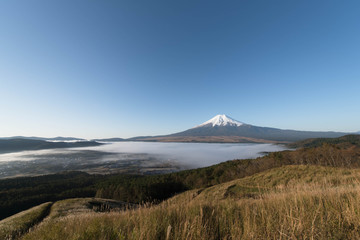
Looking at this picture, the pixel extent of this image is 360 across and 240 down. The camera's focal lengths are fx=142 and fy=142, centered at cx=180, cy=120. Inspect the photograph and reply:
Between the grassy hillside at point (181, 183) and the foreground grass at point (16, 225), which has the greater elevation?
Result: the foreground grass at point (16, 225)

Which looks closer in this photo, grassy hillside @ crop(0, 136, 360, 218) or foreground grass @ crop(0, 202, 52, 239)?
foreground grass @ crop(0, 202, 52, 239)

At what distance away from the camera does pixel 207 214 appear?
12.3ft

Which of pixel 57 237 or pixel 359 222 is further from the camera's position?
pixel 57 237

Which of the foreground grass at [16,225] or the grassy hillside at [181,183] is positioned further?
the grassy hillside at [181,183]

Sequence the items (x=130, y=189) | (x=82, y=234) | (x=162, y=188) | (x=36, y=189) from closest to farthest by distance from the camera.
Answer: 1. (x=82, y=234)
2. (x=130, y=189)
3. (x=162, y=188)
4. (x=36, y=189)

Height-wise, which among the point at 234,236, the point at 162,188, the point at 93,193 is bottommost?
the point at 93,193

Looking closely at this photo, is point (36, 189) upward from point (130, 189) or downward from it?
downward

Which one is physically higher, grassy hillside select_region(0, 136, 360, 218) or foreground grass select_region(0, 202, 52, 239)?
foreground grass select_region(0, 202, 52, 239)

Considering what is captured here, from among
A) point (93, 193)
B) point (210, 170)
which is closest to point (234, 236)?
point (210, 170)

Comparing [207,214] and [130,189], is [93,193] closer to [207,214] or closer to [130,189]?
[130,189]

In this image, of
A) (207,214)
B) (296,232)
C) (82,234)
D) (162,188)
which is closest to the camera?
(296,232)

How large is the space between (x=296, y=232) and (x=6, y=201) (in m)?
114

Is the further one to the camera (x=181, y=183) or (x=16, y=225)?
(x=181, y=183)

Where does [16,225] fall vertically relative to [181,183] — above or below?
above
